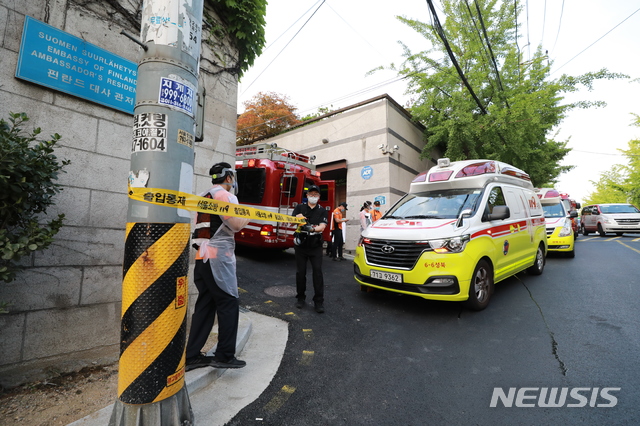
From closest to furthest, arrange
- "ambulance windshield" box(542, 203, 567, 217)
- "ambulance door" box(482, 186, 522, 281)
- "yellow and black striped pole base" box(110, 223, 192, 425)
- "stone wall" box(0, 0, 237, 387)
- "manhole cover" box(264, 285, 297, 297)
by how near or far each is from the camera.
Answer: "yellow and black striped pole base" box(110, 223, 192, 425)
"stone wall" box(0, 0, 237, 387)
"ambulance door" box(482, 186, 522, 281)
"manhole cover" box(264, 285, 297, 297)
"ambulance windshield" box(542, 203, 567, 217)

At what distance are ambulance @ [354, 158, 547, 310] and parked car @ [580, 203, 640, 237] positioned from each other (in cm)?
1632

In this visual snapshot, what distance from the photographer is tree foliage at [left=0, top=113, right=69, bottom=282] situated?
2018 millimetres

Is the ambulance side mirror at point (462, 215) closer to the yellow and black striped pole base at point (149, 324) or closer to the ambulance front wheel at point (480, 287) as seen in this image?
the ambulance front wheel at point (480, 287)

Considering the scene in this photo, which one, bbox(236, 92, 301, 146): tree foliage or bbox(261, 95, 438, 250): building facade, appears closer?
bbox(261, 95, 438, 250): building facade

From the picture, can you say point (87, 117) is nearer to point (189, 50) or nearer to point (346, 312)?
point (189, 50)

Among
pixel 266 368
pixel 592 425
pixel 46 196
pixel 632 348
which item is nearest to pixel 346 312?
pixel 266 368

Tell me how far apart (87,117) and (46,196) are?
1.06 metres

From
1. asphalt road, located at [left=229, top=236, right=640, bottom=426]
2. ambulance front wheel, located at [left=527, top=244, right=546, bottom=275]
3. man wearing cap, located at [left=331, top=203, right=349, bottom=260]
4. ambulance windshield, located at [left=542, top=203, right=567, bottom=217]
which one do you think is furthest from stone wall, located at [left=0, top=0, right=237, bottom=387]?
ambulance windshield, located at [left=542, top=203, right=567, bottom=217]

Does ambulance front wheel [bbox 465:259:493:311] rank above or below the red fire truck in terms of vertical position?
below

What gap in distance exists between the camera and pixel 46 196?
93.9 inches

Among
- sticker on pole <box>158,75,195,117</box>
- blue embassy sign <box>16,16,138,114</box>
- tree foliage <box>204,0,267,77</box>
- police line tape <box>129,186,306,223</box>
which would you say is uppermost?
tree foliage <box>204,0,267,77</box>

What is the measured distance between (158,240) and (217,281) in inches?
44.6

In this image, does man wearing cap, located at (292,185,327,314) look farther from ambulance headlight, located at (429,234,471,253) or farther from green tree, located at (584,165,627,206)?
green tree, located at (584,165,627,206)

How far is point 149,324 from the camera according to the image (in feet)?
5.76
